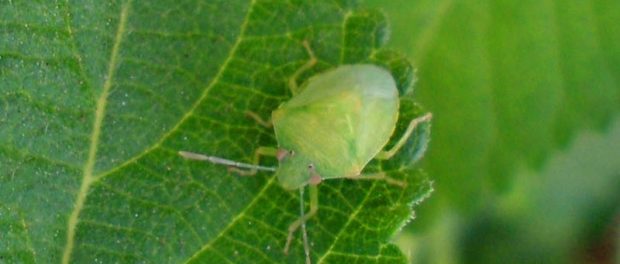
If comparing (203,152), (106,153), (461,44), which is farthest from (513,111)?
(106,153)

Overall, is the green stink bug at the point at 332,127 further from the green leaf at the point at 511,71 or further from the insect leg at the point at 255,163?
the green leaf at the point at 511,71

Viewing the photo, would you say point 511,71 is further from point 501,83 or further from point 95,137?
point 95,137

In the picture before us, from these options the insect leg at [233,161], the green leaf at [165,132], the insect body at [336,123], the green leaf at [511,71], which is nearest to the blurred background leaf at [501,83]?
the green leaf at [511,71]

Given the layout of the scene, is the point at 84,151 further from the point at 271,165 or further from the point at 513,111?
the point at 513,111

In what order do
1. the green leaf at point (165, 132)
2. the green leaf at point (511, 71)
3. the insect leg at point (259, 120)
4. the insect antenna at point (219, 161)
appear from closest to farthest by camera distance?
the green leaf at point (165, 132), the insect antenna at point (219, 161), the insect leg at point (259, 120), the green leaf at point (511, 71)

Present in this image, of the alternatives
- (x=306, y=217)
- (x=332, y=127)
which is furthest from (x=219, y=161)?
(x=332, y=127)
